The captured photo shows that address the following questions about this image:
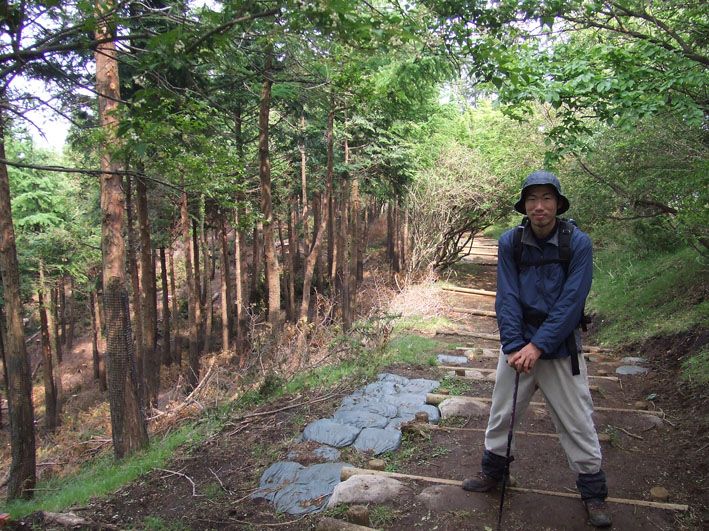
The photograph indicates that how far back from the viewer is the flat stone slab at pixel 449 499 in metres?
3.35

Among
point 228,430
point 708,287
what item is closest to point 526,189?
→ point 228,430

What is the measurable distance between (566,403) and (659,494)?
1.06 metres

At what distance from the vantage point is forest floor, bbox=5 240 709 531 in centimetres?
324

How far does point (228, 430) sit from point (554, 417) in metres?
3.83

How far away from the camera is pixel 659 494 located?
3.36 m

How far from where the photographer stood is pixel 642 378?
22.6 ft

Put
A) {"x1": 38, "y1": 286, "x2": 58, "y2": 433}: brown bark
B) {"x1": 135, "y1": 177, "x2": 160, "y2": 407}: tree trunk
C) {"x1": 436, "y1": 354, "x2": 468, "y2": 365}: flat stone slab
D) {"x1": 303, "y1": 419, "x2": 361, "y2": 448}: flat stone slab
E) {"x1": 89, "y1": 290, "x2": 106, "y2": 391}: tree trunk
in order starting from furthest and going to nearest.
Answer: {"x1": 89, "y1": 290, "x2": 106, "y2": 391}: tree trunk < {"x1": 38, "y1": 286, "x2": 58, "y2": 433}: brown bark < {"x1": 135, "y1": 177, "x2": 160, "y2": 407}: tree trunk < {"x1": 436, "y1": 354, "x2": 468, "y2": 365}: flat stone slab < {"x1": 303, "y1": 419, "x2": 361, "y2": 448}: flat stone slab

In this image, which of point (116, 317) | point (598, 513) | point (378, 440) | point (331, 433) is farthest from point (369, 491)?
point (116, 317)

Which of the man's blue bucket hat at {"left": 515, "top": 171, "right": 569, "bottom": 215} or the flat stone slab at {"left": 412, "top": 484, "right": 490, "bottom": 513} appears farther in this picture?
the flat stone slab at {"left": 412, "top": 484, "right": 490, "bottom": 513}

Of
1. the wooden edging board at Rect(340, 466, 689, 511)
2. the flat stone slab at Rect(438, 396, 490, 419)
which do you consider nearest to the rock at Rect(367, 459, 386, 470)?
the wooden edging board at Rect(340, 466, 689, 511)

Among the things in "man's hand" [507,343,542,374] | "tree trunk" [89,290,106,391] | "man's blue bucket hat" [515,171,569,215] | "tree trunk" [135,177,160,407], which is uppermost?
"man's blue bucket hat" [515,171,569,215]

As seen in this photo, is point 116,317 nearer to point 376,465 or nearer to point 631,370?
point 376,465

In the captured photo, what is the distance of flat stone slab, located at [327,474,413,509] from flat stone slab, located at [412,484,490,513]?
14 cm

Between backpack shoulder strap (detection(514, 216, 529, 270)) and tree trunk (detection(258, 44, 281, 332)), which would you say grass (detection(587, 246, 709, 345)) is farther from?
tree trunk (detection(258, 44, 281, 332))
